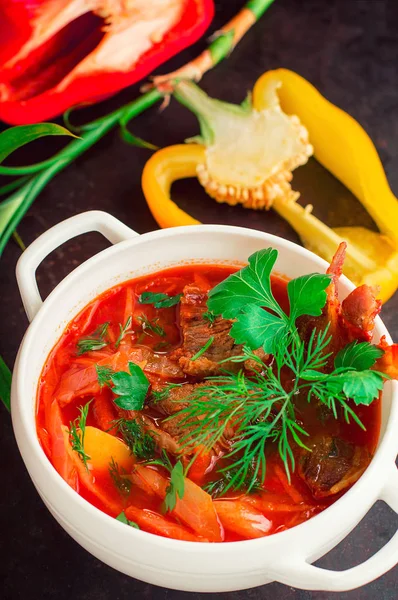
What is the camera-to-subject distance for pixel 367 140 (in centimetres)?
308

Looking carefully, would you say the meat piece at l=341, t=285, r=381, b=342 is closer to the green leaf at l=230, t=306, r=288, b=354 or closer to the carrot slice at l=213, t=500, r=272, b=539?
the green leaf at l=230, t=306, r=288, b=354

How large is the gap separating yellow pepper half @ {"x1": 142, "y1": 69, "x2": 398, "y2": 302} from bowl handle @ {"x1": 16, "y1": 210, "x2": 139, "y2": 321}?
56cm

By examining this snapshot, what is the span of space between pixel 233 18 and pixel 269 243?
1654 millimetres

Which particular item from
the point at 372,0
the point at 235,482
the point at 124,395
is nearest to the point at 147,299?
the point at 124,395

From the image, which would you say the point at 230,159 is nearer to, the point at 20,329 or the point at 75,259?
the point at 75,259

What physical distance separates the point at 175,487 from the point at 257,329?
1.47 feet

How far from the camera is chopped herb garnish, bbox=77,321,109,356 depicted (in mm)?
2230

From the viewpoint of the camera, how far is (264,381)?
2014 millimetres

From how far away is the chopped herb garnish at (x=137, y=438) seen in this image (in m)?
2.04

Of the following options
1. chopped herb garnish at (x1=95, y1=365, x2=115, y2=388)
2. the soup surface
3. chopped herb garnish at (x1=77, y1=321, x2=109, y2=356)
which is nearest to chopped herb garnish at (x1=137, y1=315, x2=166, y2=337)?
the soup surface

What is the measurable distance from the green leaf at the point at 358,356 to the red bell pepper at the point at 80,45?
5.77ft

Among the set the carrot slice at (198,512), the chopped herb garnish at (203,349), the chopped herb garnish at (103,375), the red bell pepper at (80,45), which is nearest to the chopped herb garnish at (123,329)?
the chopped herb garnish at (103,375)

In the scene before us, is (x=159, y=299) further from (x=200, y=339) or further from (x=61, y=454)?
(x=61, y=454)

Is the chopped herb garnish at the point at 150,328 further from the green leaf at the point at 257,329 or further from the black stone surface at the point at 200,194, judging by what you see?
the black stone surface at the point at 200,194
